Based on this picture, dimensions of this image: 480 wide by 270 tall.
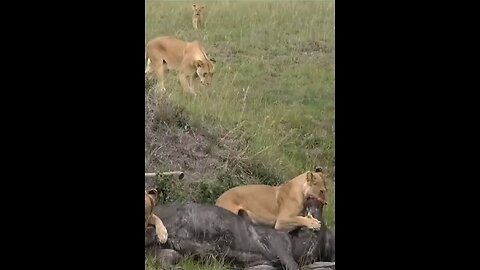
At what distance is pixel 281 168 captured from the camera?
3559 millimetres

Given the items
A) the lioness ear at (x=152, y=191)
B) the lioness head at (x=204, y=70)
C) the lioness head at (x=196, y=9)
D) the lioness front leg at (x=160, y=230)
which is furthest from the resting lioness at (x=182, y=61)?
the lioness front leg at (x=160, y=230)

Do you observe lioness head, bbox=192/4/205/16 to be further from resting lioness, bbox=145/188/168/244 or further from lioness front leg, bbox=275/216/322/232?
lioness front leg, bbox=275/216/322/232

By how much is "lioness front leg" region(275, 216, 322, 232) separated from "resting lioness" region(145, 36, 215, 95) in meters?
0.63

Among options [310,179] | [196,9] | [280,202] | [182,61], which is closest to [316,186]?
[310,179]

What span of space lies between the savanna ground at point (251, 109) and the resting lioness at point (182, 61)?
3 centimetres

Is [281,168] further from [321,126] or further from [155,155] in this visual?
[155,155]

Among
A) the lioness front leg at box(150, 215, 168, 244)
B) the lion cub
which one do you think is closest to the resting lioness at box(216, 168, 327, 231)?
the lioness front leg at box(150, 215, 168, 244)

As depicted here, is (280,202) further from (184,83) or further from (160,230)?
(184,83)

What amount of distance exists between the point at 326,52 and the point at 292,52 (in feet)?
0.45

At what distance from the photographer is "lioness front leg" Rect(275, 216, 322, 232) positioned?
353 cm

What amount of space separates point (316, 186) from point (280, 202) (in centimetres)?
16

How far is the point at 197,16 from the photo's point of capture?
11.9 feet

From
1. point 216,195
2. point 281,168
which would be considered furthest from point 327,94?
point 216,195

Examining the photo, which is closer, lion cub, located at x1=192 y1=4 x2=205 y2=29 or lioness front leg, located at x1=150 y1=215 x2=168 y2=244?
lioness front leg, located at x1=150 y1=215 x2=168 y2=244
